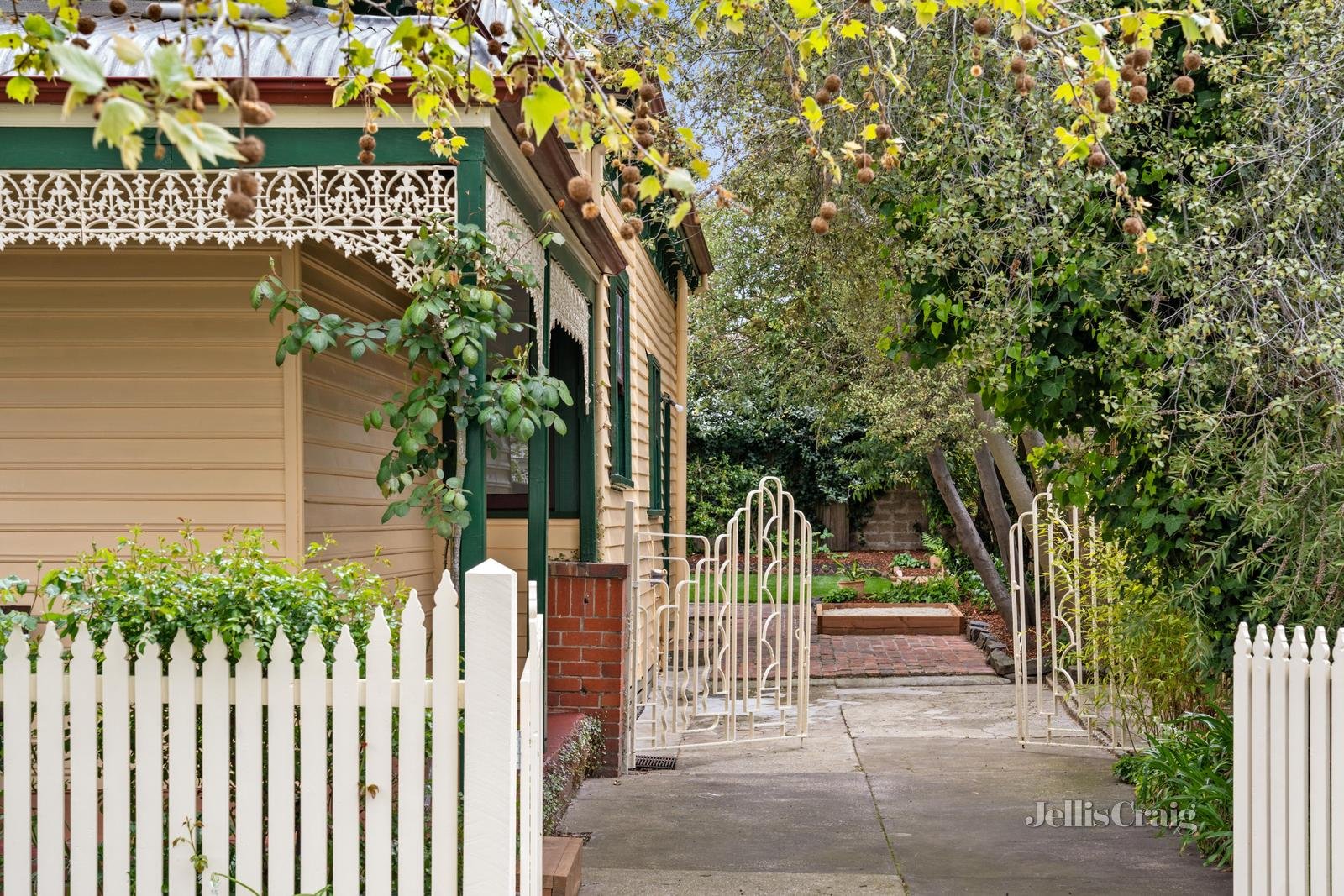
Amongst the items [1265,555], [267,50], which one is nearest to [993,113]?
[1265,555]

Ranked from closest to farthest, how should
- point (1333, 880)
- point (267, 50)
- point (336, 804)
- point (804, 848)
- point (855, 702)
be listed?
1. point (336, 804)
2. point (1333, 880)
3. point (267, 50)
4. point (804, 848)
5. point (855, 702)

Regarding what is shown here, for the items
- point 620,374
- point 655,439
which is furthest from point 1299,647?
point 655,439

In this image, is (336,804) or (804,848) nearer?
(336,804)

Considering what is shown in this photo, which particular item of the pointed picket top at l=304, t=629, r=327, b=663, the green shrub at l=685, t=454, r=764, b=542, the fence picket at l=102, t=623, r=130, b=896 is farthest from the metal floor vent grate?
the green shrub at l=685, t=454, r=764, b=542

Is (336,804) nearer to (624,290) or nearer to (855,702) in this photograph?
(624,290)

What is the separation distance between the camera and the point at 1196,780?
6.38 m

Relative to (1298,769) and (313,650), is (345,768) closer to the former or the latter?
(313,650)

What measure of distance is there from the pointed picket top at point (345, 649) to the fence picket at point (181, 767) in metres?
0.42

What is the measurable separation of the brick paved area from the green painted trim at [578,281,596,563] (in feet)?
15.6

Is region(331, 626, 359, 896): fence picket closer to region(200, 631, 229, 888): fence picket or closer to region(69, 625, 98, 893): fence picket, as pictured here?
region(200, 631, 229, 888): fence picket

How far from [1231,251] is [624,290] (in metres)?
5.75

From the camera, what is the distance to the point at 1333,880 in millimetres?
4461

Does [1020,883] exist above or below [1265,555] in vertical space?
below

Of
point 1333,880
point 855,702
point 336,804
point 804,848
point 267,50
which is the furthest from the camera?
point 855,702
